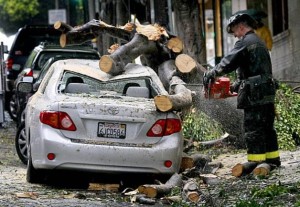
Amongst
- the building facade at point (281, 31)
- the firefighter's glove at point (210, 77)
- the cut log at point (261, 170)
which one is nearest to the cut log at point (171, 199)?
the cut log at point (261, 170)

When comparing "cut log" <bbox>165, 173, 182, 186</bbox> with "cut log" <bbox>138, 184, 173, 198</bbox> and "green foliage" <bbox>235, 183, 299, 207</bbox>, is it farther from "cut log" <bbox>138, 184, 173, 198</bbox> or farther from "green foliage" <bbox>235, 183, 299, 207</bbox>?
"green foliage" <bbox>235, 183, 299, 207</bbox>

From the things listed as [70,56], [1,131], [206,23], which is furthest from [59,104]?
[206,23]

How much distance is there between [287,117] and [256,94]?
317 centimetres

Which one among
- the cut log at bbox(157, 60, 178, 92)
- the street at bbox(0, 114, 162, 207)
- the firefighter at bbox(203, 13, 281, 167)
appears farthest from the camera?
the cut log at bbox(157, 60, 178, 92)

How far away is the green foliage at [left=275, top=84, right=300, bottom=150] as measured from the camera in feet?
47.7

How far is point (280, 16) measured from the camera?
1025 inches

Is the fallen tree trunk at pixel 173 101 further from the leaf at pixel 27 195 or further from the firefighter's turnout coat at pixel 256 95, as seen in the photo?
the leaf at pixel 27 195

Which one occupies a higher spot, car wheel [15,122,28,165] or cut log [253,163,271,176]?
car wheel [15,122,28,165]

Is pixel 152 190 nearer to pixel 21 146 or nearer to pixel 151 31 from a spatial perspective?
pixel 21 146

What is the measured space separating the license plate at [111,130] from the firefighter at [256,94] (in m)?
1.49

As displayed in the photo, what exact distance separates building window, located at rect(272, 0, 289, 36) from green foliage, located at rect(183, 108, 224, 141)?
10.5m

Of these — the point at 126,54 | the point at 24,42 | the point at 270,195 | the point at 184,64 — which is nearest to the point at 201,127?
the point at 184,64

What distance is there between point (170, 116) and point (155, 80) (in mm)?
1060

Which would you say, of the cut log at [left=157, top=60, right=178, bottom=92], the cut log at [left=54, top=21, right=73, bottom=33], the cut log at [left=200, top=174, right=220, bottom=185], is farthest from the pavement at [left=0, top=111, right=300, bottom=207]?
the cut log at [left=54, top=21, right=73, bottom=33]
